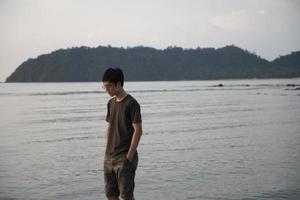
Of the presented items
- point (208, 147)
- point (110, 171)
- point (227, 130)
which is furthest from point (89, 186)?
point (227, 130)

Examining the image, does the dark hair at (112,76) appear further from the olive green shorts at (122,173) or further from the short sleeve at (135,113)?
the olive green shorts at (122,173)

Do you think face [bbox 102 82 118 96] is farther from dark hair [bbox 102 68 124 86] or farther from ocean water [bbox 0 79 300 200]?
ocean water [bbox 0 79 300 200]

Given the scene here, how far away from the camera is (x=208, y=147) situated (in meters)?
19.4

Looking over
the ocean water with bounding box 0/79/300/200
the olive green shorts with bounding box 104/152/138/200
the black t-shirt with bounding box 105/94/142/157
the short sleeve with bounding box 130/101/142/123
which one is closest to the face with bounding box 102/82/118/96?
the black t-shirt with bounding box 105/94/142/157

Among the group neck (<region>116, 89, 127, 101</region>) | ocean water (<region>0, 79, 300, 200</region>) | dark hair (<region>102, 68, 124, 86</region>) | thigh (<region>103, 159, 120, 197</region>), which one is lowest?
ocean water (<region>0, 79, 300, 200</region>)

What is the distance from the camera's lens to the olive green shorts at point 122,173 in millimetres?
6359

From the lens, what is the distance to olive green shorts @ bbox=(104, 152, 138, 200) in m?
6.36

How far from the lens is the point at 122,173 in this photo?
636cm

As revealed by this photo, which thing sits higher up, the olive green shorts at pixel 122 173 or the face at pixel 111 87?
the face at pixel 111 87

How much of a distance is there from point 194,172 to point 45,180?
15.2ft

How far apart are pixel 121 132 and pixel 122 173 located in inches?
23.8

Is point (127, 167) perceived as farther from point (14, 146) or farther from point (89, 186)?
point (14, 146)

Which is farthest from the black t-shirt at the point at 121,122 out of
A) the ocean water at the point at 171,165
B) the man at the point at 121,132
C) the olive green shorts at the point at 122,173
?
the ocean water at the point at 171,165

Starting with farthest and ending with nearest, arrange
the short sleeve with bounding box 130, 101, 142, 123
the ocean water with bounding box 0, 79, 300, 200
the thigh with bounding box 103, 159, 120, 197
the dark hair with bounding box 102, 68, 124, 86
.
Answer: the ocean water with bounding box 0, 79, 300, 200
the thigh with bounding box 103, 159, 120, 197
the dark hair with bounding box 102, 68, 124, 86
the short sleeve with bounding box 130, 101, 142, 123
